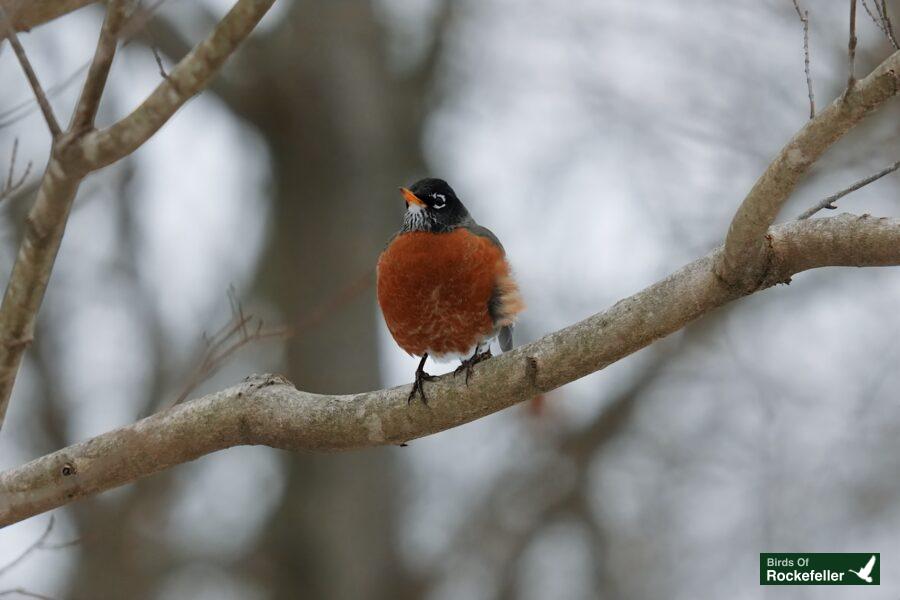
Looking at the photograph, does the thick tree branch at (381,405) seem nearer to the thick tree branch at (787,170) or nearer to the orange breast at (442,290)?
the thick tree branch at (787,170)

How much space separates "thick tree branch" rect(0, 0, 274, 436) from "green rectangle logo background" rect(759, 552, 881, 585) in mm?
4584

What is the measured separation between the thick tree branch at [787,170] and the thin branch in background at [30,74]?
215 centimetres

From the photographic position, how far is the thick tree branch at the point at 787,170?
8.95ft

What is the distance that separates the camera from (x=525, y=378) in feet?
11.8

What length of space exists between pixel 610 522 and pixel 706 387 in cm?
170

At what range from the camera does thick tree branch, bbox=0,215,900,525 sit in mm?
3338

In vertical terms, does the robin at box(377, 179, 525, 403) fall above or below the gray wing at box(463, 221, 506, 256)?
below

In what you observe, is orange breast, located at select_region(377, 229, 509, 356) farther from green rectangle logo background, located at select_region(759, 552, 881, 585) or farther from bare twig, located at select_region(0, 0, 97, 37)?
green rectangle logo background, located at select_region(759, 552, 881, 585)

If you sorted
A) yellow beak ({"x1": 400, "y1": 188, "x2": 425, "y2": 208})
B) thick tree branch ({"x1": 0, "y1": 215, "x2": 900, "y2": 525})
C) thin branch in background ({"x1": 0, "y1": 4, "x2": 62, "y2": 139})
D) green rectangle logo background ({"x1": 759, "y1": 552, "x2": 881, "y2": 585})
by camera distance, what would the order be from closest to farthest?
thin branch in background ({"x1": 0, "y1": 4, "x2": 62, "y2": 139}) → thick tree branch ({"x1": 0, "y1": 215, "x2": 900, "y2": 525}) → yellow beak ({"x1": 400, "y1": 188, "x2": 425, "y2": 208}) → green rectangle logo background ({"x1": 759, "y1": 552, "x2": 881, "y2": 585})

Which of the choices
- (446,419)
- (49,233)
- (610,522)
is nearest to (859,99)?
(446,419)

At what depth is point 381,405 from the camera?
3.74m

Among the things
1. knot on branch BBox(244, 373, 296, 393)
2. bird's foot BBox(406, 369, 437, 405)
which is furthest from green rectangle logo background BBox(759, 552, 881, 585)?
knot on branch BBox(244, 373, 296, 393)

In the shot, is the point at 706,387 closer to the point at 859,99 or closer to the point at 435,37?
the point at 435,37

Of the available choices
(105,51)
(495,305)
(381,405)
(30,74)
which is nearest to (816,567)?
(495,305)
